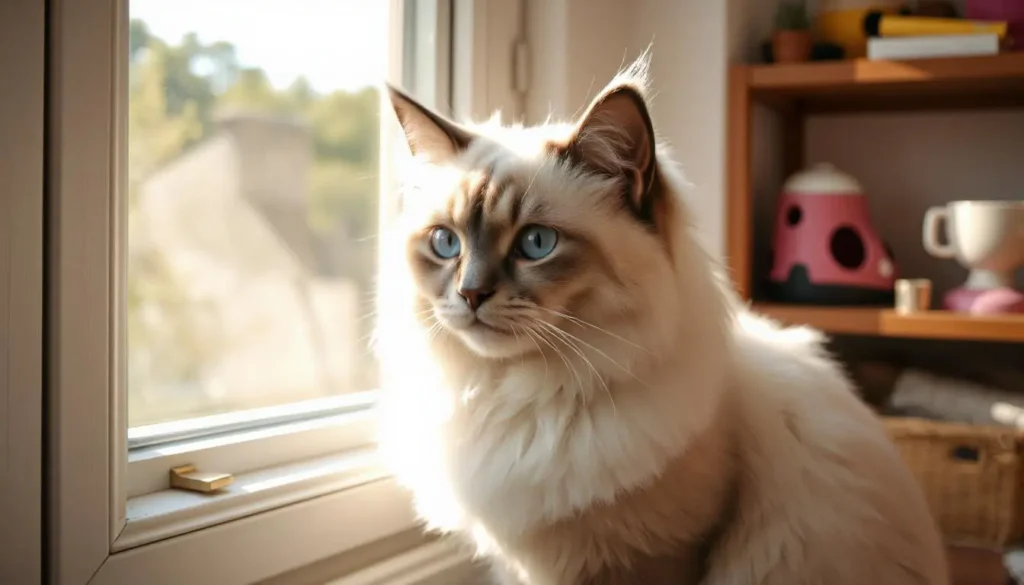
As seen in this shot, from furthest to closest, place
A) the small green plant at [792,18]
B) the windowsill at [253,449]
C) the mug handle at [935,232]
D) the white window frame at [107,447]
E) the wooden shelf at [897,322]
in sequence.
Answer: the small green plant at [792,18] < the mug handle at [935,232] < the wooden shelf at [897,322] < the windowsill at [253,449] < the white window frame at [107,447]

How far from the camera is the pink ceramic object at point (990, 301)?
1575mm

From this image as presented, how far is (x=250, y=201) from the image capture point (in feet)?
4.37

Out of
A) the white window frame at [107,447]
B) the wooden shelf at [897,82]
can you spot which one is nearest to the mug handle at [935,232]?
the wooden shelf at [897,82]

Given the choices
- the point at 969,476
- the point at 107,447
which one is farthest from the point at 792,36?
the point at 107,447

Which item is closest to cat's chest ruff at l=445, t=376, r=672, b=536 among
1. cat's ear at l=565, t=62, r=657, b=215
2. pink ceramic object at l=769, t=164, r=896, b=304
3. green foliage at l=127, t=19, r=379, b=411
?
cat's ear at l=565, t=62, r=657, b=215

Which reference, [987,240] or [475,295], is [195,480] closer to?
[475,295]

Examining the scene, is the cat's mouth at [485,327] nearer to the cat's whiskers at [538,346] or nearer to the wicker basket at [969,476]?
the cat's whiskers at [538,346]

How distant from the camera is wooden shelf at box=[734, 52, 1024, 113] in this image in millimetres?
1542

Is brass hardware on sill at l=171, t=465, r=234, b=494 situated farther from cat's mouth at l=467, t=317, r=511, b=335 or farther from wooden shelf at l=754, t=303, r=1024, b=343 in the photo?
wooden shelf at l=754, t=303, r=1024, b=343

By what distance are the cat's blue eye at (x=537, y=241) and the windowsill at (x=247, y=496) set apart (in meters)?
0.48

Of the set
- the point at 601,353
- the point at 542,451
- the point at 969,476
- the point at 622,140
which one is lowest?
the point at 969,476

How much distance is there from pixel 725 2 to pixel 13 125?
1343 mm

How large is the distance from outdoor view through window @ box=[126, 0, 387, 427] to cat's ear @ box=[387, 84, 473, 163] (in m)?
0.30

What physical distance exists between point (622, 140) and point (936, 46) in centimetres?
89
